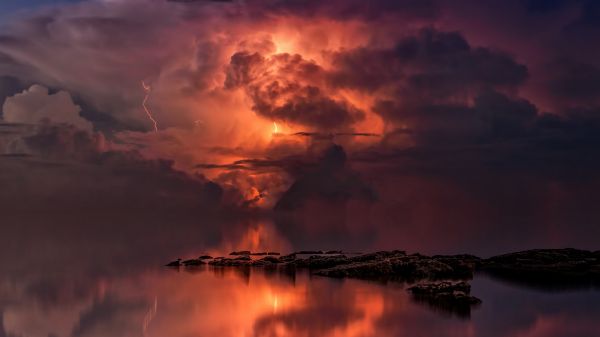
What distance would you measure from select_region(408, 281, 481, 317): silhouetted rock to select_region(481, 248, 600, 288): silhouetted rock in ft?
32.3

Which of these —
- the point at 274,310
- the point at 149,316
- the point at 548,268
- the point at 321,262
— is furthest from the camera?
the point at 321,262

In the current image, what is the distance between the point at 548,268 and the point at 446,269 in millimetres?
10465

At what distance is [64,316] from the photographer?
32.6 metres

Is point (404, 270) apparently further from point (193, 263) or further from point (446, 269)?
point (193, 263)

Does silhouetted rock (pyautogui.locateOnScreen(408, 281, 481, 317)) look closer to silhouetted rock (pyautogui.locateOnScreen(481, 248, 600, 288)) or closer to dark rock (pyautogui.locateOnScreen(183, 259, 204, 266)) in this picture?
silhouetted rock (pyautogui.locateOnScreen(481, 248, 600, 288))

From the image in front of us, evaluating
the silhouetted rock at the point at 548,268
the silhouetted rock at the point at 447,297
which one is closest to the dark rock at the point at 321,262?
the silhouetted rock at the point at 548,268

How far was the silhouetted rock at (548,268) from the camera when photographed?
45963 millimetres

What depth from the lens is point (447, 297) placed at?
3666 cm

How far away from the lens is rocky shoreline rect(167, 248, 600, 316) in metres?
38.6

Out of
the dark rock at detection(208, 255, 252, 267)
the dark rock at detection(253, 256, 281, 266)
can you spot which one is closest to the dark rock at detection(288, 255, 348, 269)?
the dark rock at detection(253, 256, 281, 266)

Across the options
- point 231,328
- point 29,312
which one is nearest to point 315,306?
point 231,328

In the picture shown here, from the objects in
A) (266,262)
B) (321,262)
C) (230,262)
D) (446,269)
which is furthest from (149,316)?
(266,262)

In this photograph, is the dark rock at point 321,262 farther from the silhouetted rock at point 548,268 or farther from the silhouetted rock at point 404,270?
the silhouetted rock at point 548,268

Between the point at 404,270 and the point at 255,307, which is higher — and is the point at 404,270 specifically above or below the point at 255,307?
above
